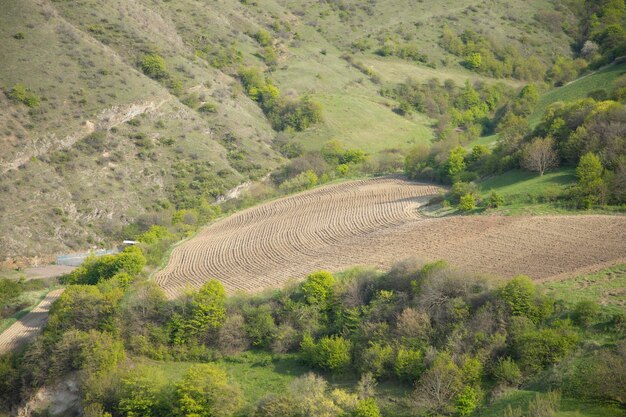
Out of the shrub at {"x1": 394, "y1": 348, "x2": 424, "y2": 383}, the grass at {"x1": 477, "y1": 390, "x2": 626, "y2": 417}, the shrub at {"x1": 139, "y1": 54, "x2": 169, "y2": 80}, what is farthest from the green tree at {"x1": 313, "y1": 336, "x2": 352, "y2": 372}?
the shrub at {"x1": 139, "y1": 54, "x2": 169, "y2": 80}

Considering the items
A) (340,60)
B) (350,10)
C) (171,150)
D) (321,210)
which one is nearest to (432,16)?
(350,10)

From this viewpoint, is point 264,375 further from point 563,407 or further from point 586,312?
point 563,407

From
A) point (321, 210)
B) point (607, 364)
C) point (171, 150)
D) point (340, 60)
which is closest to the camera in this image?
point (607, 364)

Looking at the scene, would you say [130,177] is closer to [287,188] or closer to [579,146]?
[287,188]

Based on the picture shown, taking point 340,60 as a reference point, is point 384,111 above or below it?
below

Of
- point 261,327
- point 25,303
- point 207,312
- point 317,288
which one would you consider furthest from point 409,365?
point 25,303

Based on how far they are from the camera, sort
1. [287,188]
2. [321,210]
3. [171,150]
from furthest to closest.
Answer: [171,150] → [287,188] → [321,210]

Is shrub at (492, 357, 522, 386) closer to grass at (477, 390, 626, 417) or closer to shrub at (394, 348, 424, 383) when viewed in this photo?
grass at (477, 390, 626, 417)
